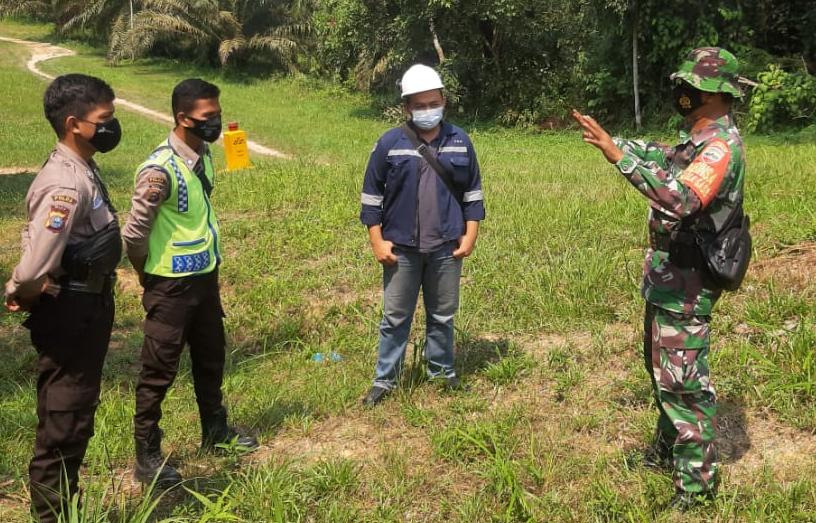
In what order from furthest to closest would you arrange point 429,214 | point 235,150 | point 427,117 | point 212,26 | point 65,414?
point 212,26
point 235,150
point 429,214
point 427,117
point 65,414

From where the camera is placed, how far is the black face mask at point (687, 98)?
286 cm

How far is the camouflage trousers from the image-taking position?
2969 mm

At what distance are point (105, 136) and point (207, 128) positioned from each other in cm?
59

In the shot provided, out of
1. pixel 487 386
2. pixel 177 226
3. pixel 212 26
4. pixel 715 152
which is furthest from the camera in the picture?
pixel 212 26

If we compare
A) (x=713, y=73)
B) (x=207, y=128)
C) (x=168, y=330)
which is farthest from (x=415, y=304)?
(x=713, y=73)

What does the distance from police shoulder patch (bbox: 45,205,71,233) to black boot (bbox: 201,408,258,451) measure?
136 cm

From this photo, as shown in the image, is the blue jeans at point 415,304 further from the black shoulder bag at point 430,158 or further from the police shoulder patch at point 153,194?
the police shoulder patch at point 153,194

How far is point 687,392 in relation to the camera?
9.80 feet

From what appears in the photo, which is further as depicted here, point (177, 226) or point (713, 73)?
point (177, 226)

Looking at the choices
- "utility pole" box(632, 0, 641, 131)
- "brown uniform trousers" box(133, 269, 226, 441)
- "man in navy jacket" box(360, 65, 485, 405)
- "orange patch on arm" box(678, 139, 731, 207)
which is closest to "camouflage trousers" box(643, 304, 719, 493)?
"orange patch on arm" box(678, 139, 731, 207)

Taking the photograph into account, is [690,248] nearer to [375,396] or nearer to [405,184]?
[405,184]

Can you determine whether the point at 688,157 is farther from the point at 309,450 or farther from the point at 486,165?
the point at 486,165

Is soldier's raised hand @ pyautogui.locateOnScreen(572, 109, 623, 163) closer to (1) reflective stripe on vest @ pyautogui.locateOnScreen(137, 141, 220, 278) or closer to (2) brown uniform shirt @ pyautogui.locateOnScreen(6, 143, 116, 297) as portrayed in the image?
(1) reflective stripe on vest @ pyautogui.locateOnScreen(137, 141, 220, 278)

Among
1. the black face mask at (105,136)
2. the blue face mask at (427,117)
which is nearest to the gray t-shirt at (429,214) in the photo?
the blue face mask at (427,117)
